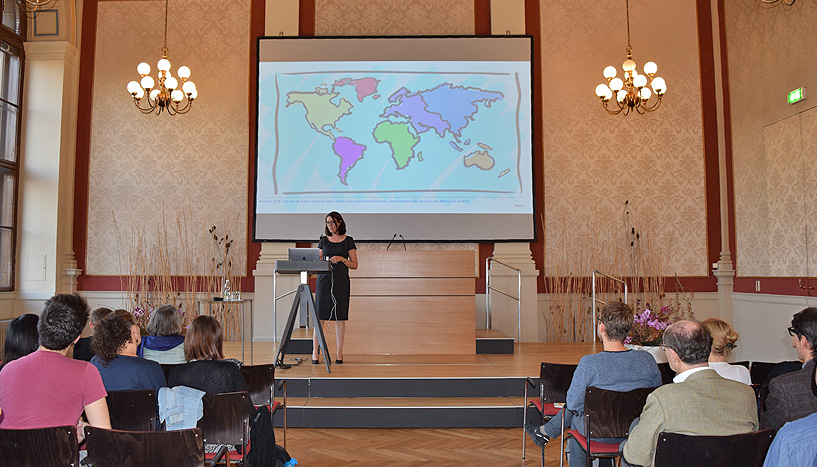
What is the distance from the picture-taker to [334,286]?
532 cm

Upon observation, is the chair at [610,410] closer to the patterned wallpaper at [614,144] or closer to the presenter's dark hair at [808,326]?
the presenter's dark hair at [808,326]

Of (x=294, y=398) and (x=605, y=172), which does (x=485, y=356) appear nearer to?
(x=294, y=398)

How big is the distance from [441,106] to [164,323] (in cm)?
495

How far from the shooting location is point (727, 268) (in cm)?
732

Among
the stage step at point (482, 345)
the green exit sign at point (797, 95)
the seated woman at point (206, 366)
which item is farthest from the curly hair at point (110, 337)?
the green exit sign at point (797, 95)

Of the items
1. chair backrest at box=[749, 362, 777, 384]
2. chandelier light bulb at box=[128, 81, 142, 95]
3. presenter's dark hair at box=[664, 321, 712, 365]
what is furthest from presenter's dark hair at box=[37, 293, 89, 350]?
chandelier light bulb at box=[128, 81, 142, 95]

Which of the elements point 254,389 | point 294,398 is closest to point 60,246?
point 294,398

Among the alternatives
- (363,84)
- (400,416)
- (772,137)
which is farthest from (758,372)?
(363,84)

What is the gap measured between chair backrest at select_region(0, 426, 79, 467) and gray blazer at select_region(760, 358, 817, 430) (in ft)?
7.45

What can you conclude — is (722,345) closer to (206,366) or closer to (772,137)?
(206,366)

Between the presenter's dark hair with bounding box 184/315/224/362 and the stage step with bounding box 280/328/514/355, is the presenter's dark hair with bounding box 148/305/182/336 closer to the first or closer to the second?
the presenter's dark hair with bounding box 184/315/224/362

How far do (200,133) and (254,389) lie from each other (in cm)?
497

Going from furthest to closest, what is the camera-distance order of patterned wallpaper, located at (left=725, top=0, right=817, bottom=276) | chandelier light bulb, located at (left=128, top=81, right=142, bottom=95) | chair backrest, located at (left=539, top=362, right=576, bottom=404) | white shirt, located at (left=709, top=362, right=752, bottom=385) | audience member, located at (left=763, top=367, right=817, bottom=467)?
1. chandelier light bulb, located at (left=128, top=81, right=142, bottom=95)
2. patterned wallpaper, located at (left=725, top=0, right=817, bottom=276)
3. chair backrest, located at (left=539, top=362, right=576, bottom=404)
4. white shirt, located at (left=709, top=362, right=752, bottom=385)
5. audience member, located at (left=763, top=367, right=817, bottom=467)

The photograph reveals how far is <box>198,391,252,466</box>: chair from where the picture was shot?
8.53 ft
